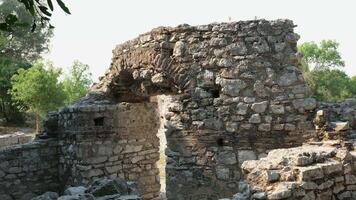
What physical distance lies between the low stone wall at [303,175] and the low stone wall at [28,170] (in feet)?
16.6

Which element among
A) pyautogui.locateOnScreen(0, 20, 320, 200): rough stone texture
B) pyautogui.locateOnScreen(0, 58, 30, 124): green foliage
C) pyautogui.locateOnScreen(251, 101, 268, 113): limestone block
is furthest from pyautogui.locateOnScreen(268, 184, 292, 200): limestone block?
pyautogui.locateOnScreen(0, 58, 30, 124): green foliage

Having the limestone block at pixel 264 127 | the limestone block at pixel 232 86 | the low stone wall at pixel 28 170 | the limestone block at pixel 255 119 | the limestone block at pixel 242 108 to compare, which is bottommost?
the low stone wall at pixel 28 170

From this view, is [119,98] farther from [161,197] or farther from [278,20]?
[278,20]

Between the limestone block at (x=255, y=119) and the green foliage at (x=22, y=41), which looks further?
the green foliage at (x=22, y=41)

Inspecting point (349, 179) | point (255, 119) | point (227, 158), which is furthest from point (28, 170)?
point (349, 179)

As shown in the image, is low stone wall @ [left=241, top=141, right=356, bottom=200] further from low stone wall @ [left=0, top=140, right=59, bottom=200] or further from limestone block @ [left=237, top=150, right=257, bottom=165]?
low stone wall @ [left=0, top=140, right=59, bottom=200]

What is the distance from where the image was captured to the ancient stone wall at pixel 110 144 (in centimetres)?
859

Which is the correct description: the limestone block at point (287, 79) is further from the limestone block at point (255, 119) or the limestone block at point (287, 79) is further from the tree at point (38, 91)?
the tree at point (38, 91)

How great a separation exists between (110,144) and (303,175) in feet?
15.1

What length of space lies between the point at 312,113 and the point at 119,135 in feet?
12.6

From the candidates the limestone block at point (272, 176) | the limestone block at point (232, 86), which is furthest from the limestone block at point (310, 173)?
the limestone block at point (232, 86)

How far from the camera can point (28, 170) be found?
29.4 ft

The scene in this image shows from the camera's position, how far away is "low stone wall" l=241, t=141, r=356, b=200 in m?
5.02

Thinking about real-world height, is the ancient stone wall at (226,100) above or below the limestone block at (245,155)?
above
